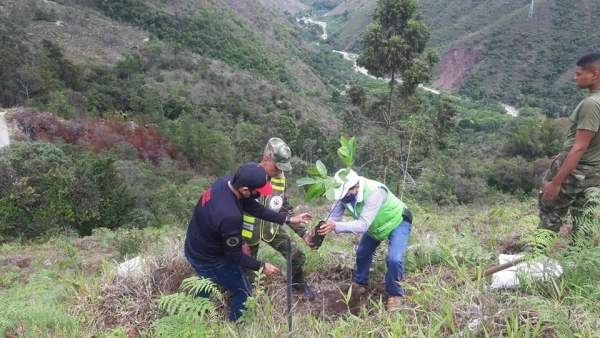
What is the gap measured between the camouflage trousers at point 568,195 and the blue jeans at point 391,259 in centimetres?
101

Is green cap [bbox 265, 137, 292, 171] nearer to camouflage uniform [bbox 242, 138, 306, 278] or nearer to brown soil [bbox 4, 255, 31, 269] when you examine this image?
camouflage uniform [bbox 242, 138, 306, 278]

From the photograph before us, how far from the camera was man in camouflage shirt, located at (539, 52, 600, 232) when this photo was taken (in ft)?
8.91

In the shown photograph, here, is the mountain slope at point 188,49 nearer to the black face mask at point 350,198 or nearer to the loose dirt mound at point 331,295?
the loose dirt mound at point 331,295

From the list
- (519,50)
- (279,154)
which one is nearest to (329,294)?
(279,154)

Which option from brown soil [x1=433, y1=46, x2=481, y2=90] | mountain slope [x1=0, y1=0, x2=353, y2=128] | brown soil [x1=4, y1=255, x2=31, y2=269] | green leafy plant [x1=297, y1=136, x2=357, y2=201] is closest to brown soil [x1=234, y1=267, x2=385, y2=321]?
green leafy plant [x1=297, y1=136, x2=357, y2=201]

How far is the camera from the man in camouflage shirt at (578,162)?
107 inches

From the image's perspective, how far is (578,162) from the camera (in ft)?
9.59

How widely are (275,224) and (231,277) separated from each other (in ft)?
1.95

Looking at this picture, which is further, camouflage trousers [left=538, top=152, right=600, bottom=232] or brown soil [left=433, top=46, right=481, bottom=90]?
brown soil [left=433, top=46, right=481, bottom=90]

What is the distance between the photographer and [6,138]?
22.8 m

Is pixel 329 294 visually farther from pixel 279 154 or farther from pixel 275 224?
pixel 279 154

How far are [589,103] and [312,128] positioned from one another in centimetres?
3606

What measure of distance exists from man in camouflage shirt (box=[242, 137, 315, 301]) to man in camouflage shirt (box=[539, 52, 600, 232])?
1796mm

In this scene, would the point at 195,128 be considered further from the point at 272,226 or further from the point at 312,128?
the point at 272,226
